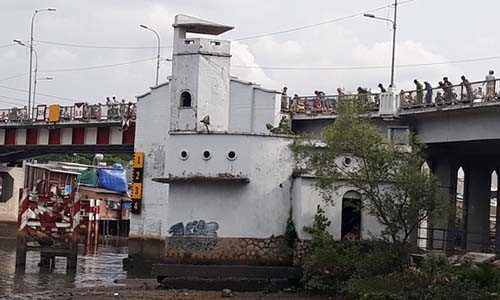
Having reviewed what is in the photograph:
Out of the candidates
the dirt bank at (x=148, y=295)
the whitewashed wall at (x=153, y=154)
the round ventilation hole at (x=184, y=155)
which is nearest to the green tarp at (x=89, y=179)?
the whitewashed wall at (x=153, y=154)

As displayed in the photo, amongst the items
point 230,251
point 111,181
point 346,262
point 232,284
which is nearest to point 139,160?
point 230,251

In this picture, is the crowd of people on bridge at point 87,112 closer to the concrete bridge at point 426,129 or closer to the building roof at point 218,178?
the concrete bridge at point 426,129

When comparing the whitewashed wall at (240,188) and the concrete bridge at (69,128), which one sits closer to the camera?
Result: the whitewashed wall at (240,188)

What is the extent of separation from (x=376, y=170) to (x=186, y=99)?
1261 cm

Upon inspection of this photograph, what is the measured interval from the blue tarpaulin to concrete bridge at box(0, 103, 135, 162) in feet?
56.8

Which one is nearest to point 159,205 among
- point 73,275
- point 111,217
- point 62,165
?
point 73,275

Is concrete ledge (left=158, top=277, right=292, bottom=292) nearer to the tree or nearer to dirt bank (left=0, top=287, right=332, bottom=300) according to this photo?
dirt bank (left=0, top=287, right=332, bottom=300)

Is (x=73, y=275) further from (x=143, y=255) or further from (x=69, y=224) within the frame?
(x=143, y=255)

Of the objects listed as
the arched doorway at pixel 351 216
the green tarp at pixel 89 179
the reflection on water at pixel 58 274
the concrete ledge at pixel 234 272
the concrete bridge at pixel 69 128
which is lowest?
the reflection on water at pixel 58 274

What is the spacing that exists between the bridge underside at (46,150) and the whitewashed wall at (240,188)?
25492 mm

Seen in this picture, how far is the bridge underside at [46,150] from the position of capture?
226ft

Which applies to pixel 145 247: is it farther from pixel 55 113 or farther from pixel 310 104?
pixel 55 113

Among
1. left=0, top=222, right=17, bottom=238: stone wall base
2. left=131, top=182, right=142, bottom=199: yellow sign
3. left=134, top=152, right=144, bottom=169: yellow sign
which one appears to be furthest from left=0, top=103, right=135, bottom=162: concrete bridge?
left=0, top=222, right=17, bottom=238: stone wall base

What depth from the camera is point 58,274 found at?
4694cm
